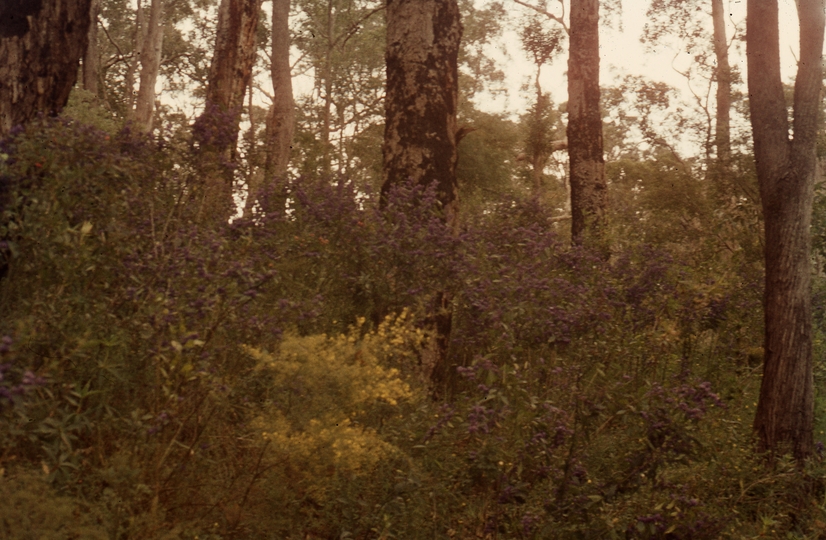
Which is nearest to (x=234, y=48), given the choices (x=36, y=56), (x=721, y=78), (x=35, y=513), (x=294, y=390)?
(x=36, y=56)

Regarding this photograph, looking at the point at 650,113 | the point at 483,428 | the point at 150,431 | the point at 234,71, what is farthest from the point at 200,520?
the point at 650,113

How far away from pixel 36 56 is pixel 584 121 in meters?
8.38

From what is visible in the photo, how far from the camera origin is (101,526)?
3.19 meters

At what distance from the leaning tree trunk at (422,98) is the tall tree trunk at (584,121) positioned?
4114 millimetres

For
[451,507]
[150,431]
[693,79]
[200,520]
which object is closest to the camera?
[150,431]

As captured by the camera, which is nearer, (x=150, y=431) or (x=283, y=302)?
(x=150, y=431)

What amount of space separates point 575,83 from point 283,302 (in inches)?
360

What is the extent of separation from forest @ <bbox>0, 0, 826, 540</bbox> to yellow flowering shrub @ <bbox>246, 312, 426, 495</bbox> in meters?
0.01

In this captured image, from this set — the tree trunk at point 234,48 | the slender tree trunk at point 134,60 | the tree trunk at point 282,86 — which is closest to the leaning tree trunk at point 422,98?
the tree trunk at point 234,48

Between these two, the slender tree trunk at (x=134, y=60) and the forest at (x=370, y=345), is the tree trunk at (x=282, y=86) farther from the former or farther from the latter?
the slender tree trunk at (x=134, y=60)

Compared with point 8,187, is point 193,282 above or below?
below

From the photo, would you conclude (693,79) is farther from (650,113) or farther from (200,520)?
(200,520)

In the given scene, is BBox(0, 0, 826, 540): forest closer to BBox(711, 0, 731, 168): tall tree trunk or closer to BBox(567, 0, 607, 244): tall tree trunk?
BBox(567, 0, 607, 244): tall tree trunk

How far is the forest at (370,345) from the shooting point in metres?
3.63
